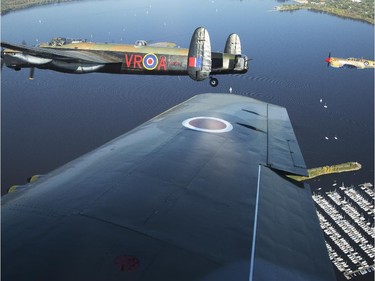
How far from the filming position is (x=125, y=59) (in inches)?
966

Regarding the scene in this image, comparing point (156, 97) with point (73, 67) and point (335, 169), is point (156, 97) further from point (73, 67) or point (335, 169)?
point (73, 67)

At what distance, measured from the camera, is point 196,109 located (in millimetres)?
19125

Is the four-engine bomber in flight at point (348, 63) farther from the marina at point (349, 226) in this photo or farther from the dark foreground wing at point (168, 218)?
the dark foreground wing at point (168, 218)

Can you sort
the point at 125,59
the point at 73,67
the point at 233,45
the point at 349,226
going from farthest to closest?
the point at 349,226 → the point at 125,59 → the point at 233,45 → the point at 73,67

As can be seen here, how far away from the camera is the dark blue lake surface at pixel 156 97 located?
85000 millimetres

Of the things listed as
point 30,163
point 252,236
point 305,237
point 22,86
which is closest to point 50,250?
point 252,236

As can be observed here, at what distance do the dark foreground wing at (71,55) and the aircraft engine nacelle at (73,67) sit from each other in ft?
0.93

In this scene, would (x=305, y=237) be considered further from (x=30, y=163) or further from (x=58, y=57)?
(x=30, y=163)

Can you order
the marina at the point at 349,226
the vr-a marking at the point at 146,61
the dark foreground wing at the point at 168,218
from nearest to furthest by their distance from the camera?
Result: 1. the dark foreground wing at the point at 168,218
2. the vr-a marking at the point at 146,61
3. the marina at the point at 349,226

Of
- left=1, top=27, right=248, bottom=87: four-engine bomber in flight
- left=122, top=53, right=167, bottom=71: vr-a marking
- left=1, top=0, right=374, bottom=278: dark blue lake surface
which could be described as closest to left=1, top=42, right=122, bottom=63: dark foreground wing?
left=1, top=27, right=248, bottom=87: four-engine bomber in flight

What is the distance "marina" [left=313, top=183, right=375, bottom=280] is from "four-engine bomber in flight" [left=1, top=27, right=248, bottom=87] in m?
33.9

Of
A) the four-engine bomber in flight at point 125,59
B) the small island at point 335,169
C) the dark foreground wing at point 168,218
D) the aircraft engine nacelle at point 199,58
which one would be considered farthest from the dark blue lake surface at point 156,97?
the dark foreground wing at point 168,218

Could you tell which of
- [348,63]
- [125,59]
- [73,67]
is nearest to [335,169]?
[348,63]

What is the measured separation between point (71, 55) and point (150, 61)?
216 inches
